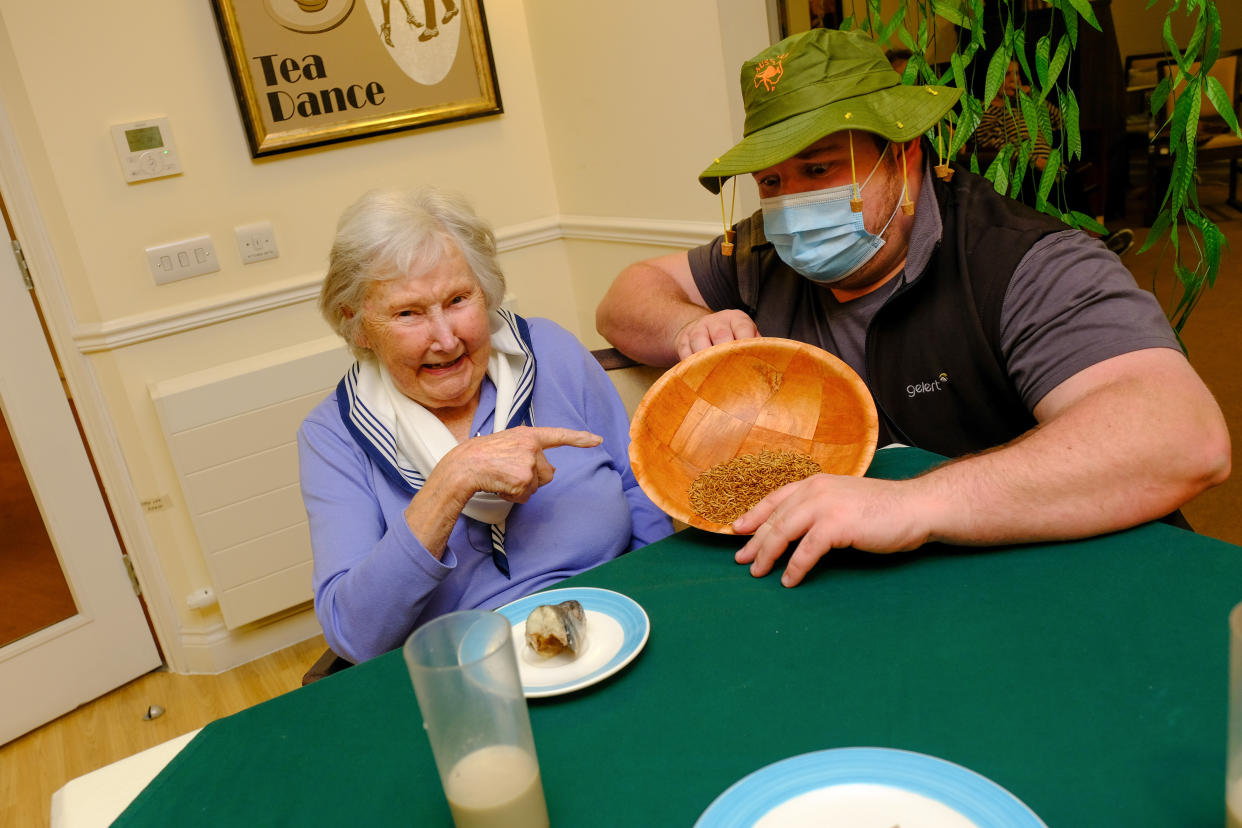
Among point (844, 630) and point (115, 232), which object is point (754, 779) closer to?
point (844, 630)

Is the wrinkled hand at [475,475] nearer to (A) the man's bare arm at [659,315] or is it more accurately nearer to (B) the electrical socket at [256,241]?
(A) the man's bare arm at [659,315]

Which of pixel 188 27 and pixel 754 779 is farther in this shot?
pixel 188 27

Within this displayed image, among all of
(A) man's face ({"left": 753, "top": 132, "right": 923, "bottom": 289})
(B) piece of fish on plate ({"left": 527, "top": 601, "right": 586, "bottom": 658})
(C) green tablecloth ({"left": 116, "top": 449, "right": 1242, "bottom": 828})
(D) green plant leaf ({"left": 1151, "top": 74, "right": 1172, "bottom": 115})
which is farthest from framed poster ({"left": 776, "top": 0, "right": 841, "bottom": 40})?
(B) piece of fish on plate ({"left": 527, "top": 601, "right": 586, "bottom": 658})

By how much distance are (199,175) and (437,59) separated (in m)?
0.84

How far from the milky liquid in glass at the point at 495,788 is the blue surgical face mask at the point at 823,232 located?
40.9 inches

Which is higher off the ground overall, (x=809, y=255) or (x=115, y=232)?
(x=115, y=232)

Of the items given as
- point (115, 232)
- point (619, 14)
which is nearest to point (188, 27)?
point (115, 232)

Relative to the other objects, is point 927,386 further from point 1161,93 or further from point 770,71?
point 1161,93

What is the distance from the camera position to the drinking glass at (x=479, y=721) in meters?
0.68

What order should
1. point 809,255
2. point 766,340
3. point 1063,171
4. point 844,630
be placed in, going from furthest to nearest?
point 1063,171 → point 809,255 → point 766,340 → point 844,630

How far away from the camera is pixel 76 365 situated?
2.59m

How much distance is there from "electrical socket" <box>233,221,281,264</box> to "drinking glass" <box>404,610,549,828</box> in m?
2.30

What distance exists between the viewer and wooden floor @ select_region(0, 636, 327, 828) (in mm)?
2377

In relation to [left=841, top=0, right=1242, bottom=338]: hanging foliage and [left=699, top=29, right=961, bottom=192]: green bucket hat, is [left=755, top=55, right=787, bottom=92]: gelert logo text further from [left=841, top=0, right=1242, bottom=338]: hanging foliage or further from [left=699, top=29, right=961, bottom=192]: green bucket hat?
[left=841, top=0, right=1242, bottom=338]: hanging foliage
